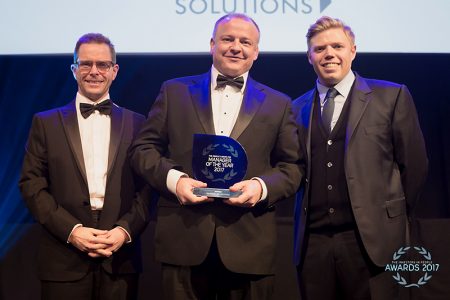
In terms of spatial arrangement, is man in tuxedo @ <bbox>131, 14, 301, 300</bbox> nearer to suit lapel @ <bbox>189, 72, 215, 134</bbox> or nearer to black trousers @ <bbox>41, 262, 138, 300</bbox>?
suit lapel @ <bbox>189, 72, 215, 134</bbox>

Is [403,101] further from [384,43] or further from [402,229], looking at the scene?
[384,43]

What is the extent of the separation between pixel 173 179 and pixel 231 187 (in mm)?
257

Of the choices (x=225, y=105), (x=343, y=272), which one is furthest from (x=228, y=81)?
(x=343, y=272)

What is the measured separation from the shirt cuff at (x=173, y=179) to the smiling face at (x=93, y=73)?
26.7 inches

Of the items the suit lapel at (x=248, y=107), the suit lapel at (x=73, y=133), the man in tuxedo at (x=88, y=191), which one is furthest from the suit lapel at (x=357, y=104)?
the suit lapel at (x=73, y=133)

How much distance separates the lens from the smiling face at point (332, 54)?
107 inches

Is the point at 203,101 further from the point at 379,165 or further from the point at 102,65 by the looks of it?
the point at 379,165

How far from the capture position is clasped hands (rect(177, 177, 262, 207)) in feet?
7.35

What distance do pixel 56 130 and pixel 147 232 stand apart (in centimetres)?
135

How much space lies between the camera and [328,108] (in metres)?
2.72

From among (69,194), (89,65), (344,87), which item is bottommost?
(69,194)

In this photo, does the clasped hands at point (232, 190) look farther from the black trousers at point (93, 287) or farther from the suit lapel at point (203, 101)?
the black trousers at point (93, 287)

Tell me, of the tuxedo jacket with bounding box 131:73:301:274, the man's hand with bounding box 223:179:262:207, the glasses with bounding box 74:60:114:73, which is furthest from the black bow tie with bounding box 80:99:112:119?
the man's hand with bounding box 223:179:262:207

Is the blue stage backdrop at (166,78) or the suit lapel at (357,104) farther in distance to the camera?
the blue stage backdrop at (166,78)
